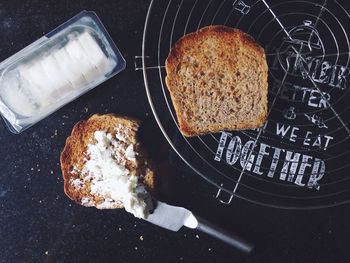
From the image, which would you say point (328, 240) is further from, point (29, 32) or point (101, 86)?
point (29, 32)

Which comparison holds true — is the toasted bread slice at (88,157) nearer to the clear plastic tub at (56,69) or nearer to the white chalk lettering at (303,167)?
the clear plastic tub at (56,69)

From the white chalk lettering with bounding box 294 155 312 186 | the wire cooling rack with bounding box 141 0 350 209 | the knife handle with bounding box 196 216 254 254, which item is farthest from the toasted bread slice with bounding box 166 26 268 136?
the knife handle with bounding box 196 216 254 254

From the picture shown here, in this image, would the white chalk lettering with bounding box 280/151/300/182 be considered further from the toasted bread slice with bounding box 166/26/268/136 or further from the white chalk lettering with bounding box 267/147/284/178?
the toasted bread slice with bounding box 166/26/268/136

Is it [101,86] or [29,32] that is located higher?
[29,32]

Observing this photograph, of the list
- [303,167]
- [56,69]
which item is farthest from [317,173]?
[56,69]

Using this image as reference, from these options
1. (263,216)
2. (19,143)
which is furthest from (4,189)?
(263,216)

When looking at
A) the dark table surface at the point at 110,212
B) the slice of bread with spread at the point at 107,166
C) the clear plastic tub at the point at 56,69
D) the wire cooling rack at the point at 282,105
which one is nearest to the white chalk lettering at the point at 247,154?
the wire cooling rack at the point at 282,105

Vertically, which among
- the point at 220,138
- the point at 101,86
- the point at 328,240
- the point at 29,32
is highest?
the point at 29,32
